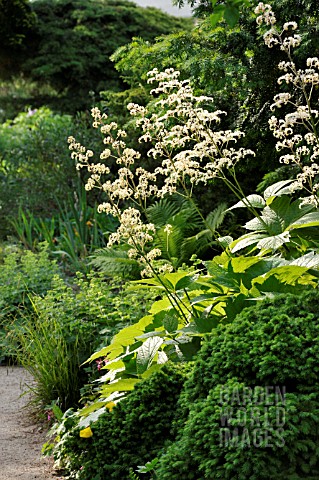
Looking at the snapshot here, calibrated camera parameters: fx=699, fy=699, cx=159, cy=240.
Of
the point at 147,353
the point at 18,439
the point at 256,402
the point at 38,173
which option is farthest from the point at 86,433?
the point at 38,173

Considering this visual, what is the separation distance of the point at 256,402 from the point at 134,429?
73cm

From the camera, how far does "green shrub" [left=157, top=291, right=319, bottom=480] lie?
255 centimetres

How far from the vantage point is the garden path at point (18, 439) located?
143 inches

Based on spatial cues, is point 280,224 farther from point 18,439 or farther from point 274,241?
point 18,439

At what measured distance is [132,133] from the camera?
7.83 meters

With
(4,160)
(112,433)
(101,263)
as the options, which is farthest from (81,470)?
(4,160)

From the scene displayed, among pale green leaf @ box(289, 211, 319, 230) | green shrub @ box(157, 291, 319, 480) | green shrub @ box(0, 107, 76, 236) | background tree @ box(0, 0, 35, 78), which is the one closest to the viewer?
green shrub @ box(157, 291, 319, 480)

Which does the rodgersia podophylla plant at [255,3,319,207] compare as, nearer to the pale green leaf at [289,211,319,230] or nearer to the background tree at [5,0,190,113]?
the pale green leaf at [289,211,319,230]

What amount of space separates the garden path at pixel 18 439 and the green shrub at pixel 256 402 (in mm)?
1025

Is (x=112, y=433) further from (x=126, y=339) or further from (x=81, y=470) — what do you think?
(x=126, y=339)

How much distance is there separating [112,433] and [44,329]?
1744 mm

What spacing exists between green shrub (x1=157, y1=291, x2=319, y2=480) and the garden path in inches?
40.4

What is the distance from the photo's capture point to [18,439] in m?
4.16

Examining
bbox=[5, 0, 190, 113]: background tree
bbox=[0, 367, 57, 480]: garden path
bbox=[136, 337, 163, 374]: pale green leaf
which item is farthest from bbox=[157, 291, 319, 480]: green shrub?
bbox=[5, 0, 190, 113]: background tree
